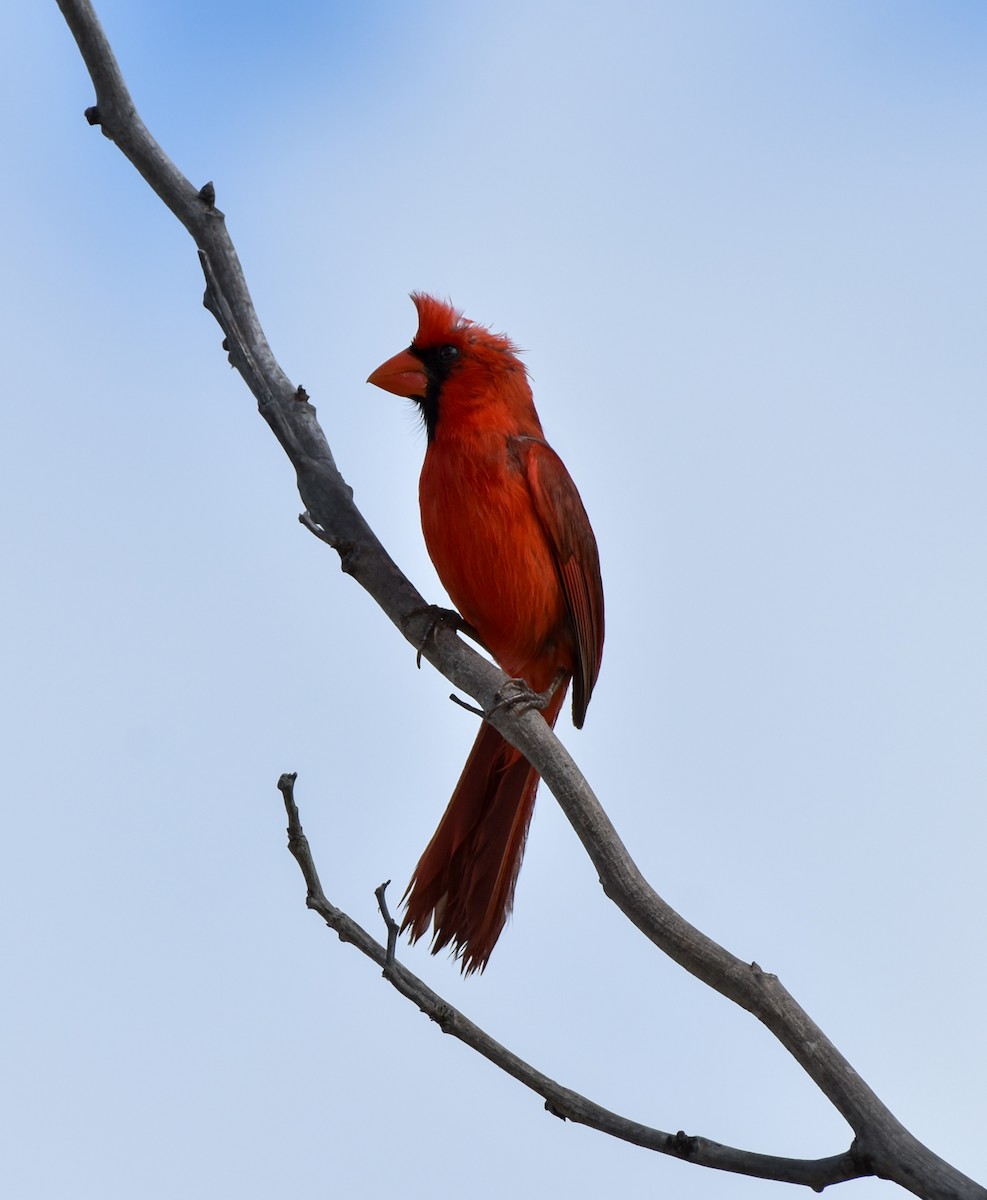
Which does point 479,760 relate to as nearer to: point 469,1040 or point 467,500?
point 467,500

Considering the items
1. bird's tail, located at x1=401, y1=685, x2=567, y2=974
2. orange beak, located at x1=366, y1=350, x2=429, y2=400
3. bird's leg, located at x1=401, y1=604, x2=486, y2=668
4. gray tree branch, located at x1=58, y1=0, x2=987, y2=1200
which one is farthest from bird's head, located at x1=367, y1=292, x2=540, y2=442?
bird's tail, located at x1=401, y1=685, x2=567, y2=974

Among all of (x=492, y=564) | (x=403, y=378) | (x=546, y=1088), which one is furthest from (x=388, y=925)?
(x=403, y=378)

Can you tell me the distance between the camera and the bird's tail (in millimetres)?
2125

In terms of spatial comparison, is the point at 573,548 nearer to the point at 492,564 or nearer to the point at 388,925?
the point at 492,564

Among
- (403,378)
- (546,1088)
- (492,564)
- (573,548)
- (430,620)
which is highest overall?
(403,378)

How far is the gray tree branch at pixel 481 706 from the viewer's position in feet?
4.73

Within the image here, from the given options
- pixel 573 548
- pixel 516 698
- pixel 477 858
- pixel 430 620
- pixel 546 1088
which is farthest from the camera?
pixel 573 548

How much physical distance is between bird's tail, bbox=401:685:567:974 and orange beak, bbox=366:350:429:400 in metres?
0.61

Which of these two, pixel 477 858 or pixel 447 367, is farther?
pixel 447 367

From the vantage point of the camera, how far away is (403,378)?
239 cm

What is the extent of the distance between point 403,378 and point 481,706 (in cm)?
74

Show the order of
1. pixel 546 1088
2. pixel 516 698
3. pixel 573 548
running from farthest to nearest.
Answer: pixel 573 548 → pixel 516 698 → pixel 546 1088

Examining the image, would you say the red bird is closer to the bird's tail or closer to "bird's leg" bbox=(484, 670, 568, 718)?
the bird's tail

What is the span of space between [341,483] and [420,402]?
39 cm
